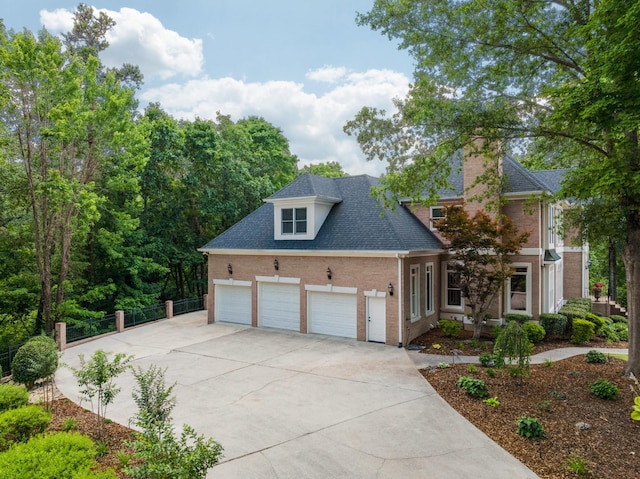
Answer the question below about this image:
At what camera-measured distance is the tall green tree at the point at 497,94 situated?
10102mm

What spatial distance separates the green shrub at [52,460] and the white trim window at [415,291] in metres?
12.3

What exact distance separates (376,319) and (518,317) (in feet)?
19.9

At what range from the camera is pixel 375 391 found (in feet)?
33.7

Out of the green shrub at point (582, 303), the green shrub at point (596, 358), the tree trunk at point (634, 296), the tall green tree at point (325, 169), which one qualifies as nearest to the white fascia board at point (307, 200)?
the tree trunk at point (634, 296)

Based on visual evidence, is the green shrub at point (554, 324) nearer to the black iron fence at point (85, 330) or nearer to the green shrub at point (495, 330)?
the green shrub at point (495, 330)

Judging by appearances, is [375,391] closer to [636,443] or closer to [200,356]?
[636,443]

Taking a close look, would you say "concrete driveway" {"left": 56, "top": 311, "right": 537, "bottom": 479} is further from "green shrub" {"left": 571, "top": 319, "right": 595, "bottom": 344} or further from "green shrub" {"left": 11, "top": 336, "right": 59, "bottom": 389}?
"green shrub" {"left": 571, "top": 319, "right": 595, "bottom": 344}

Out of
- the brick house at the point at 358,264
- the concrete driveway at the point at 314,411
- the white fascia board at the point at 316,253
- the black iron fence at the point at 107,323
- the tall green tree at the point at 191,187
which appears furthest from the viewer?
the tall green tree at the point at 191,187

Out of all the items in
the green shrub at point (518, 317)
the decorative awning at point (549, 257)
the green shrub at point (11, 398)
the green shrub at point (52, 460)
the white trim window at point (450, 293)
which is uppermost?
the decorative awning at point (549, 257)

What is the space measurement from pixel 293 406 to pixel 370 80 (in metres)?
14.5

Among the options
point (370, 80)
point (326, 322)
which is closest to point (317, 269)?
point (326, 322)

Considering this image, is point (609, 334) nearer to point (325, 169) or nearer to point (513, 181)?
point (513, 181)

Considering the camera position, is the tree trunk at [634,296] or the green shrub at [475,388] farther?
the tree trunk at [634,296]

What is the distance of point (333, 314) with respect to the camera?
16.7 meters
